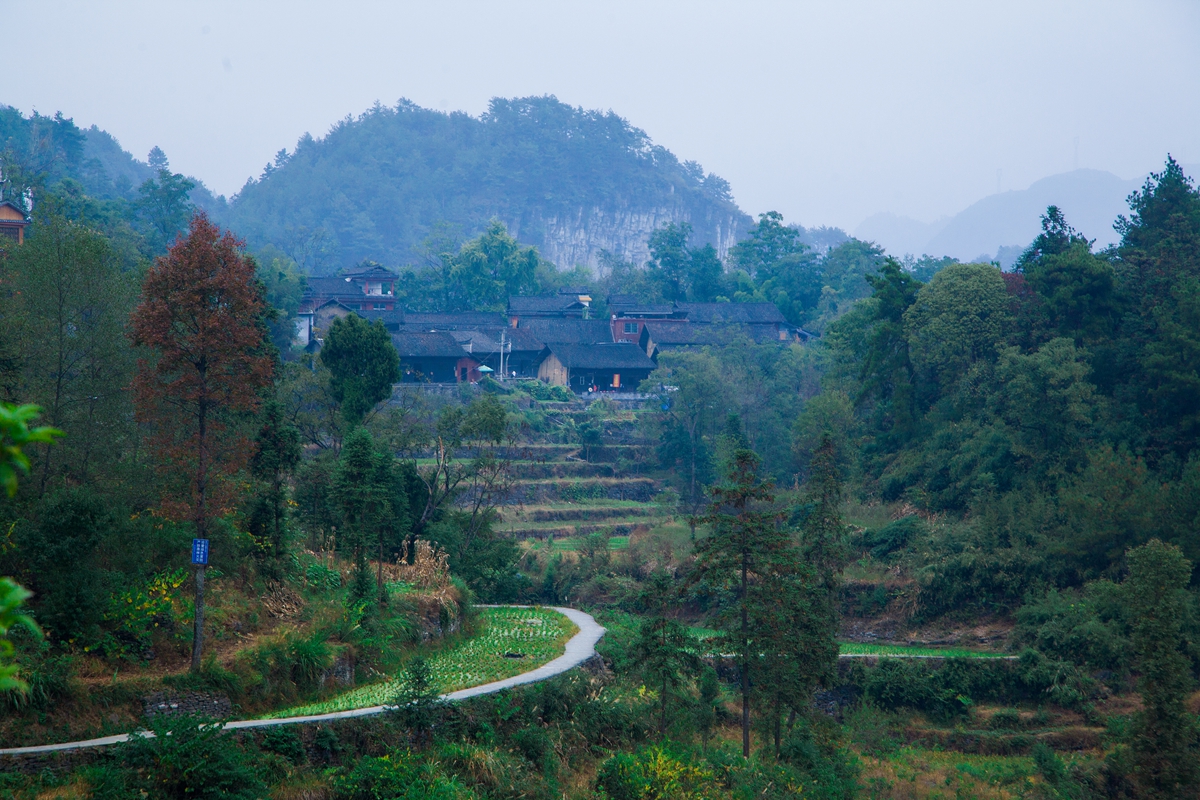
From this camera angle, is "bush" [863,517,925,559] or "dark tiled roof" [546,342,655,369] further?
"dark tiled roof" [546,342,655,369]

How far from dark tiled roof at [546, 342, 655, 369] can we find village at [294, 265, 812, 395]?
6 cm

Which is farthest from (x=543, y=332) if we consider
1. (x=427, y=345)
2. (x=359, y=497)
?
(x=359, y=497)

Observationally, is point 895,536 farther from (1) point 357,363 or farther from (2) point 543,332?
(2) point 543,332

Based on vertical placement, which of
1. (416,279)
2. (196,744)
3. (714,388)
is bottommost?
(196,744)

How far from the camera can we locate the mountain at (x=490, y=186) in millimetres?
118000

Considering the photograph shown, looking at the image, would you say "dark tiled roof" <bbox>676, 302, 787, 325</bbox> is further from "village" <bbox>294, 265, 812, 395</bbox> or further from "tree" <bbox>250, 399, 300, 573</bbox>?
"tree" <bbox>250, 399, 300, 573</bbox>

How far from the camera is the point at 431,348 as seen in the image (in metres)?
50.2

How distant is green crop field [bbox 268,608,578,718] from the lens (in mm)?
15194

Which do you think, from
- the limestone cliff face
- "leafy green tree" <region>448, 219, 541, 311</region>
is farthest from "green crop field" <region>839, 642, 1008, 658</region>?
the limestone cliff face

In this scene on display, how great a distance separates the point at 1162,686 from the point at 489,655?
1271 cm

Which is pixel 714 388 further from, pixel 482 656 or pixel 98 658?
pixel 98 658

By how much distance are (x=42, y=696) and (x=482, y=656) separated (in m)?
8.63

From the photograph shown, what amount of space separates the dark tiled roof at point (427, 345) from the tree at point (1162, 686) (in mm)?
37214

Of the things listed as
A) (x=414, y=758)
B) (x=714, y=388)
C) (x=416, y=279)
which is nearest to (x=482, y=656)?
(x=414, y=758)
